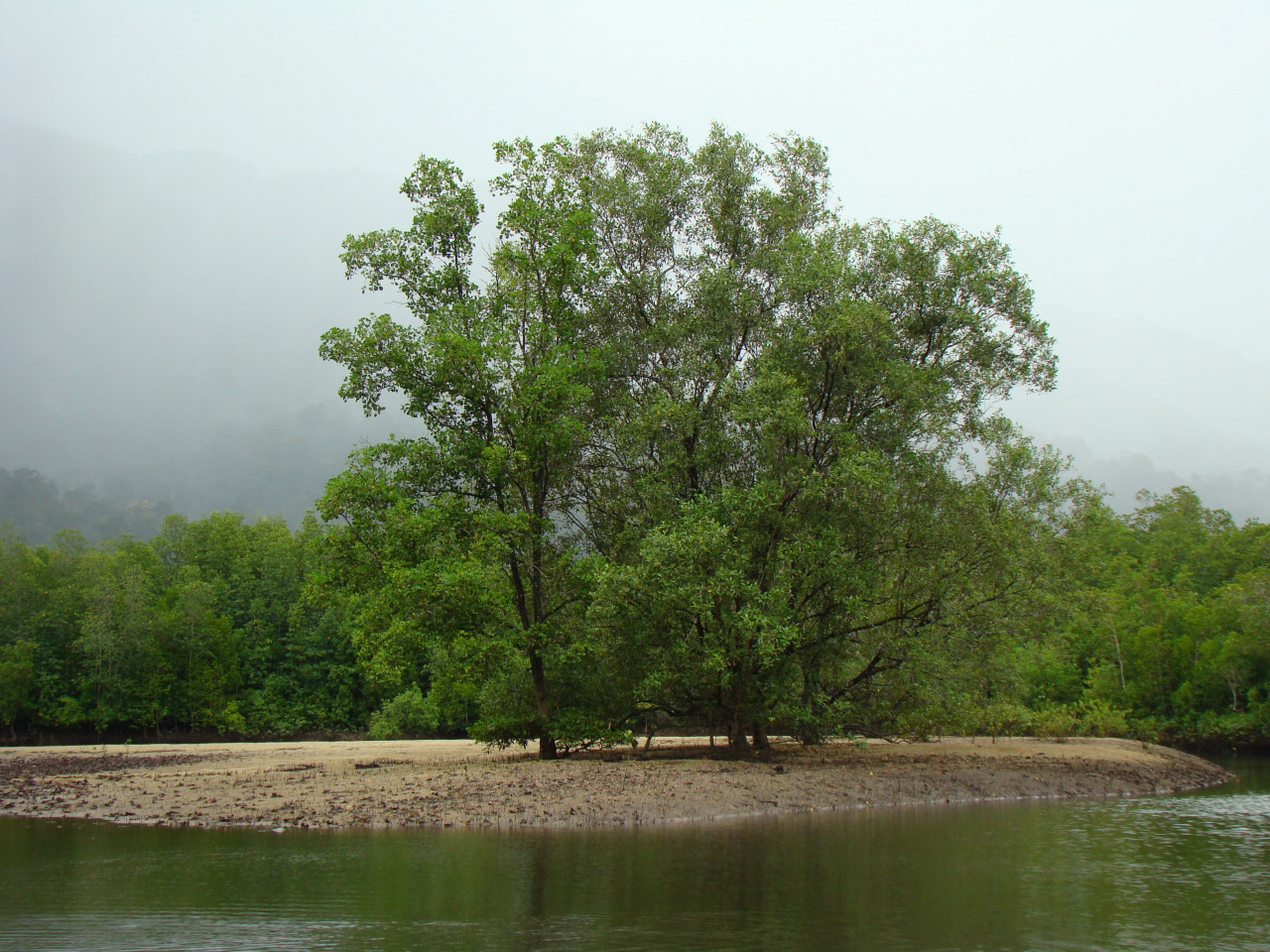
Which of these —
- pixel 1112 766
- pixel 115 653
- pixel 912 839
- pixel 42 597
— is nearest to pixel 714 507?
pixel 912 839

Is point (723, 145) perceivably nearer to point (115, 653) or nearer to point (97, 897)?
point (97, 897)

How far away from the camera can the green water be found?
1130 cm

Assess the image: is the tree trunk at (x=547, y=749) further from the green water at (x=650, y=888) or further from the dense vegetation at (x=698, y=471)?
the green water at (x=650, y=888)

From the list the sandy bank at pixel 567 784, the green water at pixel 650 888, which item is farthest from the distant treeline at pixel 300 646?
the green water at pixel 650 888

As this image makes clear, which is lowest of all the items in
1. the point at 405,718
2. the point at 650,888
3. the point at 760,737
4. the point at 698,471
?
the point at 405,718

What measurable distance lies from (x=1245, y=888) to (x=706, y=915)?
9.16 m

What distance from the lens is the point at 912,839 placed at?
741 inches

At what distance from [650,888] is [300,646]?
70893mm

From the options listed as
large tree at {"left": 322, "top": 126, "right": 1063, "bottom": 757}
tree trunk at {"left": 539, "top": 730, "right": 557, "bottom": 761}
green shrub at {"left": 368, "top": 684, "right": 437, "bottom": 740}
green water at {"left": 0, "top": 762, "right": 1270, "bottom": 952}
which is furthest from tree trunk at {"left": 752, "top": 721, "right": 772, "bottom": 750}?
green shrub at {"left": 368, "top": 684, "right": 437, "bottom": 740}

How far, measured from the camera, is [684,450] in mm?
29828

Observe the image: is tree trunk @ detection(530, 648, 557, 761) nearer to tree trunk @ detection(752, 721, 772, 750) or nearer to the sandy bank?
the sandy bank

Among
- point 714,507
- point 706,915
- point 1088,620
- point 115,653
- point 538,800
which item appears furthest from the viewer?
Result: point 115,653

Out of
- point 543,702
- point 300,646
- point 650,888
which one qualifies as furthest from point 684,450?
point 300,646

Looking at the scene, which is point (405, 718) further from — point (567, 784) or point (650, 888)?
point (650, 888)
